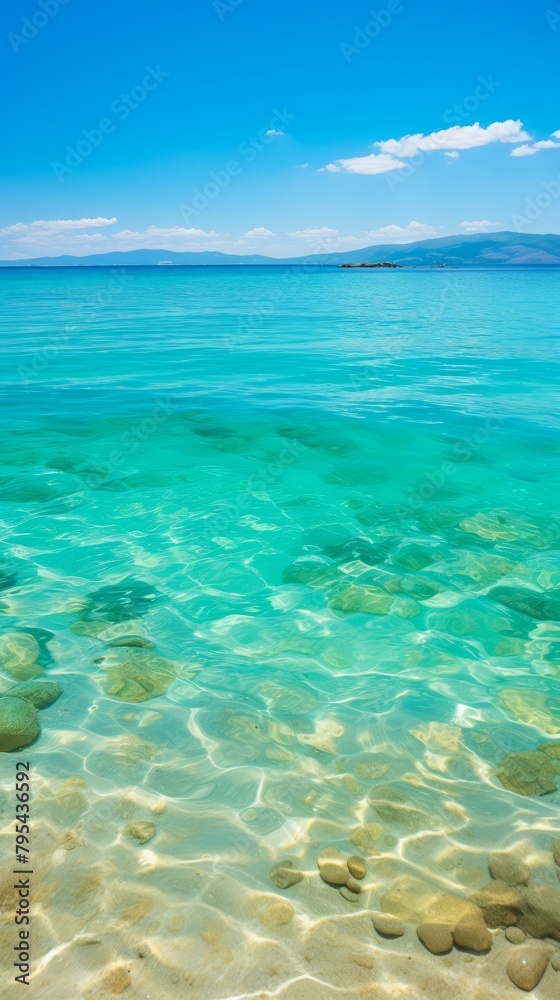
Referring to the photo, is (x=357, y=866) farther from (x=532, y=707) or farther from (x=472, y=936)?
(x=532, y=707)

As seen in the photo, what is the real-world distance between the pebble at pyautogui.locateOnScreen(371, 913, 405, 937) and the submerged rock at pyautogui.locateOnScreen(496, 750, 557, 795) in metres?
1.62

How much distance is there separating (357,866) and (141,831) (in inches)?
60.7

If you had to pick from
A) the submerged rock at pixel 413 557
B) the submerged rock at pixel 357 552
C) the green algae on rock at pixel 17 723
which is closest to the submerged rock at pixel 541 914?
the green algae on rock at pixel 17 723

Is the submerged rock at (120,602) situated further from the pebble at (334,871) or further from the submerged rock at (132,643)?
the pebble at (334,871)

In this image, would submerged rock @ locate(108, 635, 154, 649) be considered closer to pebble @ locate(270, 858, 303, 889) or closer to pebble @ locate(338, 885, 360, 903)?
pebble @ locate(270, 858, 303, 889)

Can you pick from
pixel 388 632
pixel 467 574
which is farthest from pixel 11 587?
pixel 467 574

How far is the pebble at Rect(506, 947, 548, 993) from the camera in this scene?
3.32 m

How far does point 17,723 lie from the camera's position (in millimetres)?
5293

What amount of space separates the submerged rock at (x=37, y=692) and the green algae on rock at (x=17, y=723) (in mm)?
99

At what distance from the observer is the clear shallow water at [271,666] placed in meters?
3.73

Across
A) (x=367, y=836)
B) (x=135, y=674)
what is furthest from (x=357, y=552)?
(x=367, y=836)

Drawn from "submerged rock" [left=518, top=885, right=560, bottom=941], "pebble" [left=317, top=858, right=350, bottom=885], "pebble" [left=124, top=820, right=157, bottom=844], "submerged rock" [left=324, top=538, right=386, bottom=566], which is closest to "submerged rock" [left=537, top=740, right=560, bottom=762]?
"submerged rock" [left=518, top=885, right=560, bottom=941]

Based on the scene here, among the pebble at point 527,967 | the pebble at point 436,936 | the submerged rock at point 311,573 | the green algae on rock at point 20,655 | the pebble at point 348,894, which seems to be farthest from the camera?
the submerged rock at point 311,573

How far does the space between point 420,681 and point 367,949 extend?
3.03m
